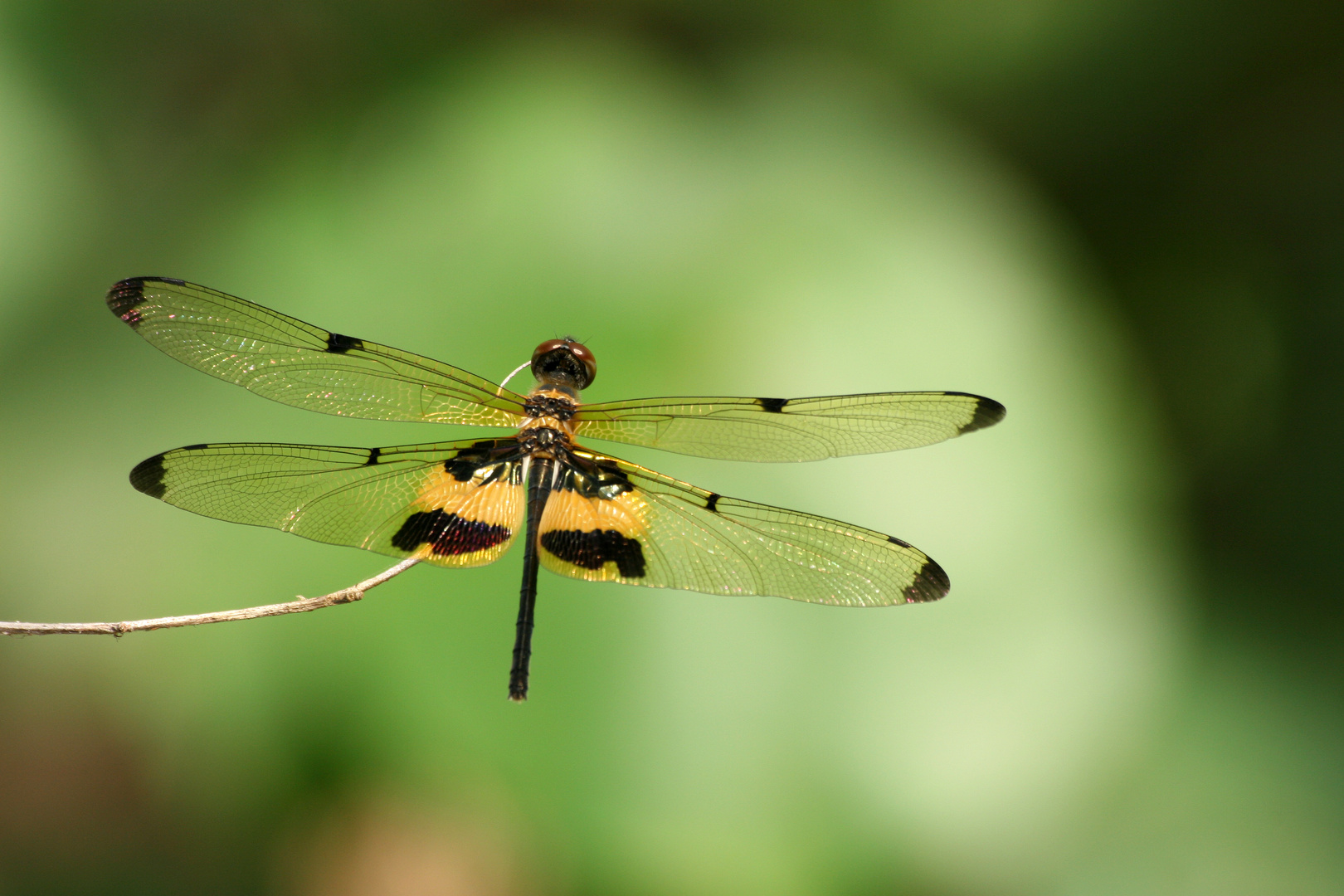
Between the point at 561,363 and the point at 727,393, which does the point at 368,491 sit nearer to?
the point at 561,363

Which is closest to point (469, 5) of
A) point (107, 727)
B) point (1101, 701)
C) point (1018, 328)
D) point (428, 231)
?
point (428, 231)

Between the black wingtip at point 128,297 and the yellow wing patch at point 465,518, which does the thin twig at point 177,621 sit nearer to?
the yellow wing patch at point 465,518

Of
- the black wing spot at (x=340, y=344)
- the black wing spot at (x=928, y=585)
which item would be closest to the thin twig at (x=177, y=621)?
Result: the black wing spot at (x=340, y=344)

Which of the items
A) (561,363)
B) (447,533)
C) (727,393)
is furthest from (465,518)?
(727,393)

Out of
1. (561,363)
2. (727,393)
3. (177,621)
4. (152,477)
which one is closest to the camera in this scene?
(177,621)

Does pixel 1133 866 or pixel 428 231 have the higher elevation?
pixel 428 231

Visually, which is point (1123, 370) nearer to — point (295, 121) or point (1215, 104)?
point (1215, 104)
